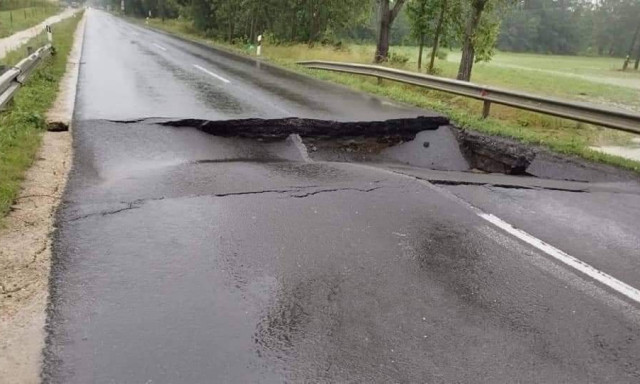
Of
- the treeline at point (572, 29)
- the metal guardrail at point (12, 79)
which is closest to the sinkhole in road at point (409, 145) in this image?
the metal guardrail at point (12, 79)

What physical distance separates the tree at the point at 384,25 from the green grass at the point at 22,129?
15.2 meters

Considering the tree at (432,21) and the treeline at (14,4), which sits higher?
the treeline at (14,4)

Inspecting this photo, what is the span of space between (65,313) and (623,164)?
7.52m

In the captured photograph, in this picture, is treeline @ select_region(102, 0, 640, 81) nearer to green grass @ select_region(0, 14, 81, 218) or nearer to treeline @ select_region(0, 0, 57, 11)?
green grass @ select_region(0, 14, 81, 218)

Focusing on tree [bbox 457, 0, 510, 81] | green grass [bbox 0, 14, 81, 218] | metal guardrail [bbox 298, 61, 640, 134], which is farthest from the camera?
tree [bbox 457, 0, 510, 81]

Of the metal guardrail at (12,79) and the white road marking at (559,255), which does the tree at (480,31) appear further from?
the white road marking at (559,255)

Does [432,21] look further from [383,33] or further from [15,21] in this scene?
[15,21]

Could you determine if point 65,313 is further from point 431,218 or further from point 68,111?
point 68,111

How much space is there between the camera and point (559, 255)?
4.46 metres

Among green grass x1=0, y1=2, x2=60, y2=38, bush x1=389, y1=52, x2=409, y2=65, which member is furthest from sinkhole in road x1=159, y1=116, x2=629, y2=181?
green grass x1=0, y1=2, x2=60, y2=38

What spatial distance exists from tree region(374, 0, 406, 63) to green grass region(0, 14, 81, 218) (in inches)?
597

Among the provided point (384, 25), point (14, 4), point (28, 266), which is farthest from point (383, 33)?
point (14, 4)

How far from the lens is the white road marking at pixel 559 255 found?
3926 millimetres

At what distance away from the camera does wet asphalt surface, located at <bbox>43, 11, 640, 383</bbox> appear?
2.92 meters
